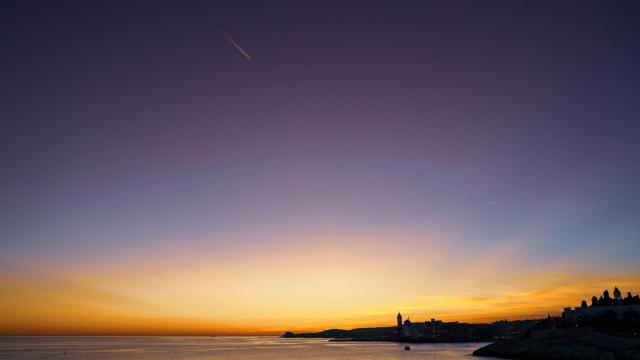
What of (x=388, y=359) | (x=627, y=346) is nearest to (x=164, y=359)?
(x=388, y=359)

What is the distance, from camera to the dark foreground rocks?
370 ft

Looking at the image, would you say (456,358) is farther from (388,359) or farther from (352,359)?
(352,359)

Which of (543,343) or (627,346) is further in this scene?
(543,343)

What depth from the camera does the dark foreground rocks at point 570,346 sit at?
11281 centimetres

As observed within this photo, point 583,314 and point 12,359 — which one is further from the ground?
point 583,314

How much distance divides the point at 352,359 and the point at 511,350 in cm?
4962

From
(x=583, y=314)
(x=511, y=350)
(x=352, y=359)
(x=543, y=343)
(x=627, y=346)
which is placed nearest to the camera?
(x=627, y=346)

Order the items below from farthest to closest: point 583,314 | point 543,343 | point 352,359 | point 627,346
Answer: point 583,314
point 352,359
point 543,343
point 627,346

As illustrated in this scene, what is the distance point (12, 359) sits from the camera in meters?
154

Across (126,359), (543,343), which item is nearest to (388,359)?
(543,343)

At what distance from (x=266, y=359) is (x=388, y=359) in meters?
40.6

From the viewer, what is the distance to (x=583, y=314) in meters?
180

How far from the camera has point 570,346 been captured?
122812mm

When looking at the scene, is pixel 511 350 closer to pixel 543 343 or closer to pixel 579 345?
pixel 543 343
